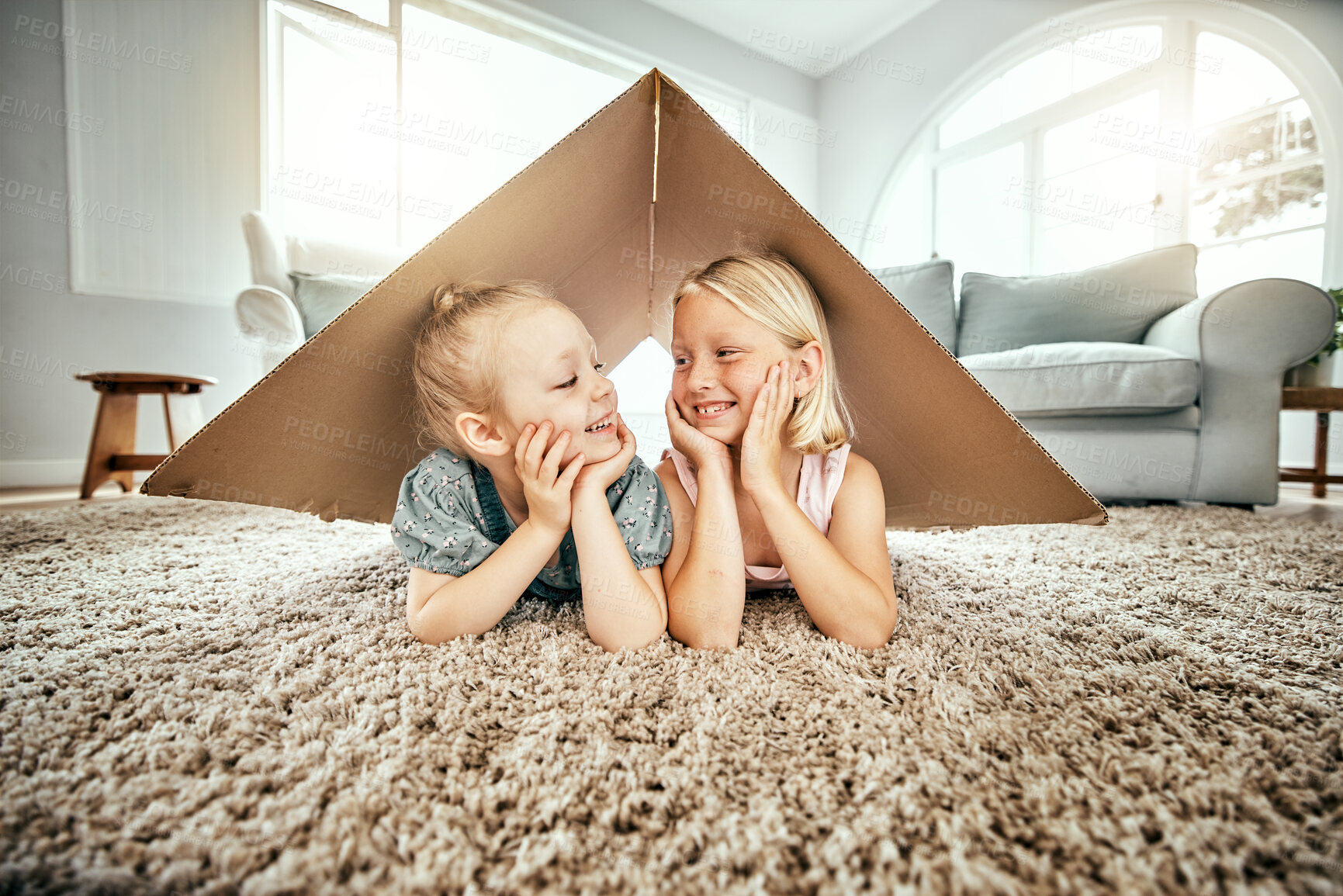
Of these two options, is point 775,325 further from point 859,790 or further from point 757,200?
point 859,790

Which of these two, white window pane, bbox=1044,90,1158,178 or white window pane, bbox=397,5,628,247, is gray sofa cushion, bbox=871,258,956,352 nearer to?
white window pane, bbox=1044,90,1158,178

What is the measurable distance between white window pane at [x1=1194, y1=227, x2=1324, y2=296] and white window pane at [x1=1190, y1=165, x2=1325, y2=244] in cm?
5

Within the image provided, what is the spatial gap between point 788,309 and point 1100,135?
11.8ft

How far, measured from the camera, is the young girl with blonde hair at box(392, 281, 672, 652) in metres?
0.60

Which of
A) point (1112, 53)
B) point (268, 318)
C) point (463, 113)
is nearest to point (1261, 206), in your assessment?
point (1112, 53)

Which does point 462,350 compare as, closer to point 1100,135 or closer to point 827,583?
point 827,583

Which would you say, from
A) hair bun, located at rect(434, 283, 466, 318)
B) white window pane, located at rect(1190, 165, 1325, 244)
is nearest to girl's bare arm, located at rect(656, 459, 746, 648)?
hair bun, located at rect(434, 283, 466, 318)

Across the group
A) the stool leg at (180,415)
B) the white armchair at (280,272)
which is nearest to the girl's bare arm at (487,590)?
the white armchair at (280,272)

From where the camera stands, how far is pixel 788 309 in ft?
2.33

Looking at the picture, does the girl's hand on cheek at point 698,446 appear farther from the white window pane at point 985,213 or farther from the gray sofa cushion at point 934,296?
the white window pane at point 985,213

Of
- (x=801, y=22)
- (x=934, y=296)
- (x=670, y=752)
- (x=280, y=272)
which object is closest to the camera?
(x=670, y=752)

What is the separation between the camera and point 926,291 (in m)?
2.36

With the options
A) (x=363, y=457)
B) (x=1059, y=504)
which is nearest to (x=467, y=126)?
(x=363, y=457)

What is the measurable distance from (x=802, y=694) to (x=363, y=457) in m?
0.67
